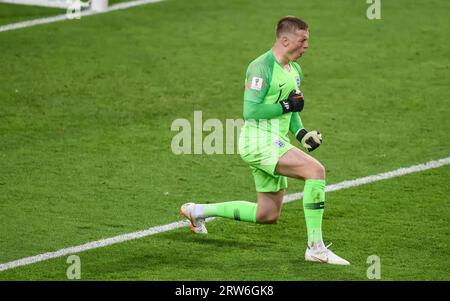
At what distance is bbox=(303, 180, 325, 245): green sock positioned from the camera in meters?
10.0

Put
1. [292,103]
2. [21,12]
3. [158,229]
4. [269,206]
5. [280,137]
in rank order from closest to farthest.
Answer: [292,103]
[280,137]
[269,206]
[158,229]
[21,12]

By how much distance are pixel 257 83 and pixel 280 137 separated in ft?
1.63

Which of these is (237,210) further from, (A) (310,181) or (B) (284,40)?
(B) (284,40)

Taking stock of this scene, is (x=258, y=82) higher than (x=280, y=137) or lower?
higher

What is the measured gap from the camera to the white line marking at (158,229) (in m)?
10.3

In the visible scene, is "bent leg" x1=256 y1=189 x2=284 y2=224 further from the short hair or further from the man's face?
the short hair

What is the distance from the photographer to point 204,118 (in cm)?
1434

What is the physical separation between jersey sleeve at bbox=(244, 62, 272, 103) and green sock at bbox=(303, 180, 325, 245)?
77 cm

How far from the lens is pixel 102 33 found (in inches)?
669

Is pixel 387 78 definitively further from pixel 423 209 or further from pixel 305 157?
pixel 305 157

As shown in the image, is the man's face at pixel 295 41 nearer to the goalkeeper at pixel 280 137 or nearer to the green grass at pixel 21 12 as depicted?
the goalkeeper at pixel 280 137

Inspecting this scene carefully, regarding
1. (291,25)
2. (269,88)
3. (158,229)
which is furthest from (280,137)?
(158,229)

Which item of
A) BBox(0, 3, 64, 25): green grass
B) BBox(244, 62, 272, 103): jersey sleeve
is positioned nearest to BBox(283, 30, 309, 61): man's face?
BBox(244, 62, 272, 103): jersey sleeve
